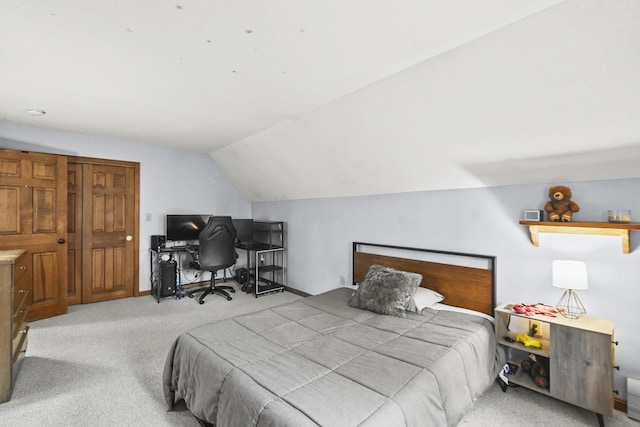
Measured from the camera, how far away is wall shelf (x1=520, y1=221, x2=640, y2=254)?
1.95 meters

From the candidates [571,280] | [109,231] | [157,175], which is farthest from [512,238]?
[109,231]

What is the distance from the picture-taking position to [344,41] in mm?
1787

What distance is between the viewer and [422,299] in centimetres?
268

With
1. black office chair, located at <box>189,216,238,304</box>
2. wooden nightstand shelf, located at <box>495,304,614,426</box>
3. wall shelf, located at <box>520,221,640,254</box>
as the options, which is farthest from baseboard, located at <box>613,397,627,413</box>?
black office chair, located at <box>189,216,238,304</box>

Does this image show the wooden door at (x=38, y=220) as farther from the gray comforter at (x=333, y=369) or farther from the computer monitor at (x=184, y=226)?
the gray comforter at (x=333, y=369)

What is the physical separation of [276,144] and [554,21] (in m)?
2.94

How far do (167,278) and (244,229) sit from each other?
56.4 inches

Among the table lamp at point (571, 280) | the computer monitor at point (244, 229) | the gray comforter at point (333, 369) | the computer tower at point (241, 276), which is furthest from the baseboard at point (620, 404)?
the computer monitor at point (244, 229)

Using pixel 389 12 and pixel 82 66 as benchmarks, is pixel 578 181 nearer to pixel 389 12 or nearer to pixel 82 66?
pixel 389 12

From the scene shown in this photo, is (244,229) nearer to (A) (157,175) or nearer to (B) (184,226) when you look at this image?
(B) (184,226)

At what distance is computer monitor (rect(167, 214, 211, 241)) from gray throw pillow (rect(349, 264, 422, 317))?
123 inches

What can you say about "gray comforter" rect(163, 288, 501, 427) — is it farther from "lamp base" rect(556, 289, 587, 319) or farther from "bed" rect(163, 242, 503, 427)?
Answer: "lamp base" rect(556, 289, 587, 319)

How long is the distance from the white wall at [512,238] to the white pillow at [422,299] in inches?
19.2

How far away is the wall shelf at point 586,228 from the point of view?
1.95 metres
